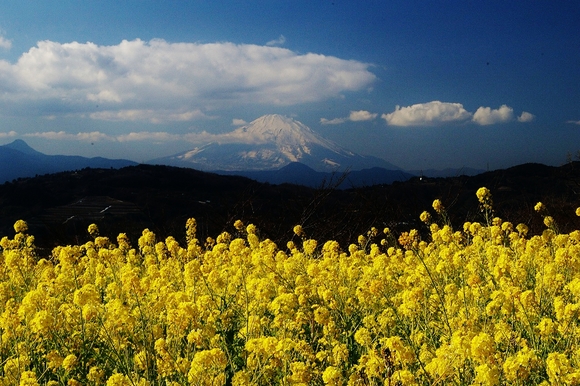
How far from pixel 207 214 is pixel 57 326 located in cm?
1142

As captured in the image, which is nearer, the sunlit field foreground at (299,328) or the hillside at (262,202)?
the sunlit field foreground at (299,328)

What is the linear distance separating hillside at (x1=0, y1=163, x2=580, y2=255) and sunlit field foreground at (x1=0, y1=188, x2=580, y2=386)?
5.56m

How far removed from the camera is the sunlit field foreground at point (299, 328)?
339cm

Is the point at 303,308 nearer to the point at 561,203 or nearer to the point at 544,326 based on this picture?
the point at 544,326

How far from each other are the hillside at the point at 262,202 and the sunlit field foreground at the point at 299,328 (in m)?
5.56

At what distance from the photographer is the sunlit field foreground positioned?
3.39 metres

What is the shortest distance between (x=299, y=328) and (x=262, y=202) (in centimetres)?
1327

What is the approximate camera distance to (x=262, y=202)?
17.8m

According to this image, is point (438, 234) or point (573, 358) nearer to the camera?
point (573, 358)

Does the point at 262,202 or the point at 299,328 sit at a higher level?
the point at 262,202

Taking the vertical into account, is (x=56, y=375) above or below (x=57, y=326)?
below

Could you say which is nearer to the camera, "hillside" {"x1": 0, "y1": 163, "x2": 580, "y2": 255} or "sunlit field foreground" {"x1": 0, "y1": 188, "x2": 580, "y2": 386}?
"sunlit field foreground" {"x1": 0, "y1": 188, "x2": 580, "y2": 386}

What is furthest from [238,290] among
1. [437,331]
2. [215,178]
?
[215,178]

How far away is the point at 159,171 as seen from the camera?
6862 cm
